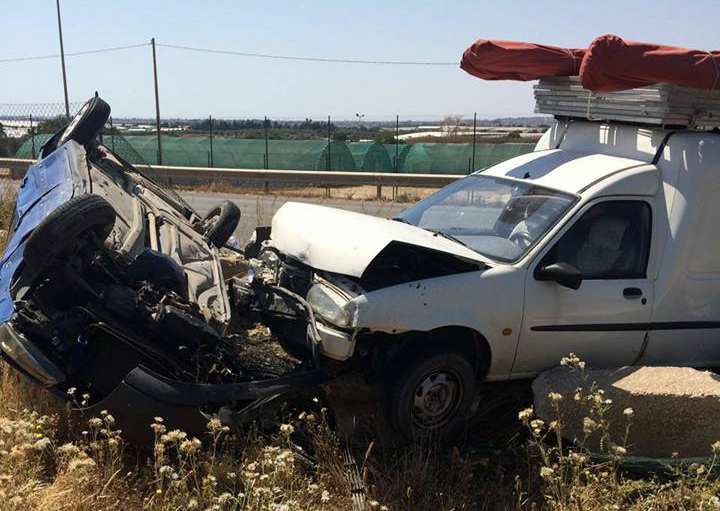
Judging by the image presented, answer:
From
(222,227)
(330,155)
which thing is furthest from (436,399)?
(330,155)

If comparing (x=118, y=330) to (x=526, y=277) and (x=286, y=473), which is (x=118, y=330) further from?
(x=526, y=277)

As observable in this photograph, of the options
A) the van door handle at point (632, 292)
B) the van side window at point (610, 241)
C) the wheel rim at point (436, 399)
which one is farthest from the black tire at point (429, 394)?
the van door handle at point (632, 292)

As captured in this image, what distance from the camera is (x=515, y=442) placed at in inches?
171

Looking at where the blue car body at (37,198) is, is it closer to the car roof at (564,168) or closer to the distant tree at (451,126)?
the car roof at (564,168)

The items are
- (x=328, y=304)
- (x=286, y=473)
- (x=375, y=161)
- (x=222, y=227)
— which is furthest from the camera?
(x=375, y=161)

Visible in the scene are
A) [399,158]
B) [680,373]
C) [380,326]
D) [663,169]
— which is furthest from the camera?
[399,158]

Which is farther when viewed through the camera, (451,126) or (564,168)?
(451,126)

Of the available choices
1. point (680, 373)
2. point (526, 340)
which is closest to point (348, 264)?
point (526, 340)

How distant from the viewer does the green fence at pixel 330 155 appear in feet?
77.1

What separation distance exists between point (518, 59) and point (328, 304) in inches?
103

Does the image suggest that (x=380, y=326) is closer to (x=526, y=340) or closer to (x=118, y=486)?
(x=526, y=340)

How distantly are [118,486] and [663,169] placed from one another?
3.93m

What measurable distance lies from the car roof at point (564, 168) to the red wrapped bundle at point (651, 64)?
578 mm

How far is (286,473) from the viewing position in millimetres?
3188
